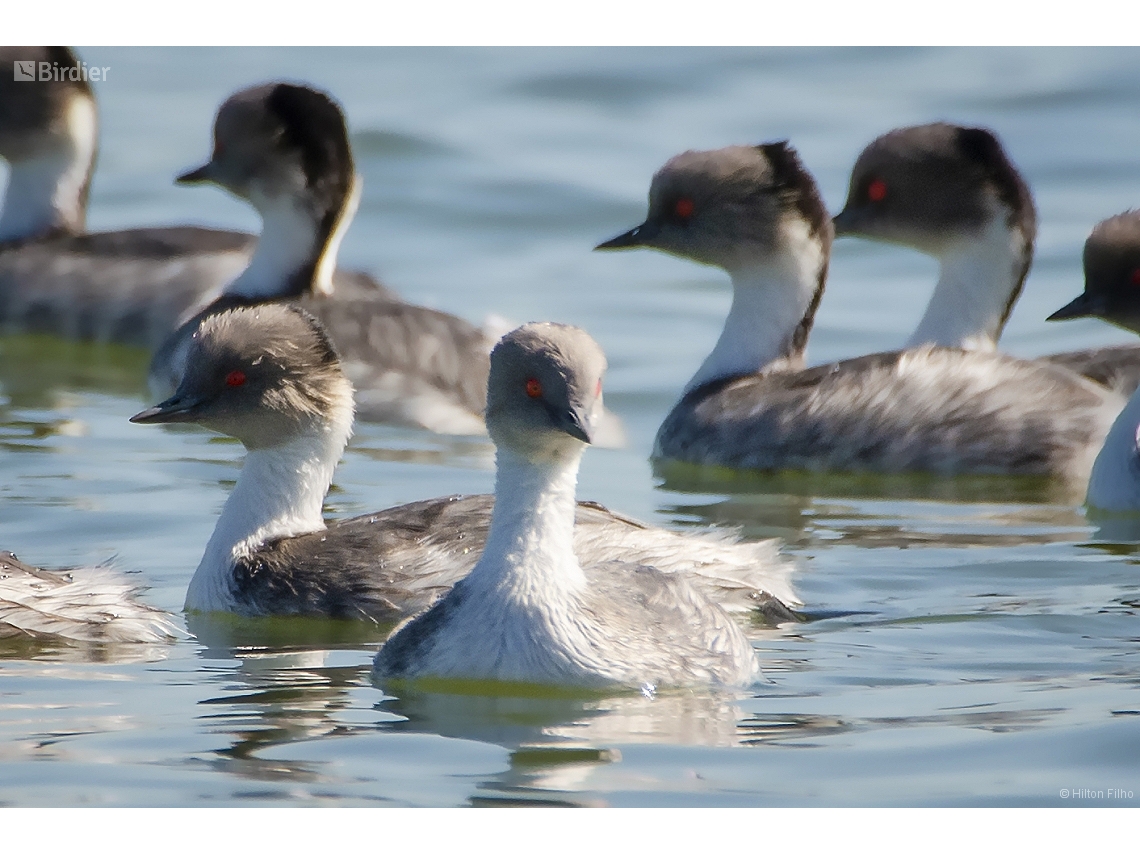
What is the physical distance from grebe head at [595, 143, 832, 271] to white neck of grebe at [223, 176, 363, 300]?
1.89 m

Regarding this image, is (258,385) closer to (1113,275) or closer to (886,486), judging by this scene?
(886,486)

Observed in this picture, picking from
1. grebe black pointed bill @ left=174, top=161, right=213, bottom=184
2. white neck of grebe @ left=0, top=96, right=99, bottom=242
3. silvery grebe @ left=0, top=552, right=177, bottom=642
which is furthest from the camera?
white neck of grebe @ left=0, top=96, right=99, bottom=242

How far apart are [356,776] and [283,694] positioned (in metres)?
1.01

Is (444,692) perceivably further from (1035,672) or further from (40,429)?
(40,429)

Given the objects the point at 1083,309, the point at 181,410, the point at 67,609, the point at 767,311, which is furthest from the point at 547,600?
the point at 767,311

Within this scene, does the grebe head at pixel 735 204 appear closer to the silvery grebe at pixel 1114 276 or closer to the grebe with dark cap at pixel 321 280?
Answer: the grebe with dark cap at pixel 321 280

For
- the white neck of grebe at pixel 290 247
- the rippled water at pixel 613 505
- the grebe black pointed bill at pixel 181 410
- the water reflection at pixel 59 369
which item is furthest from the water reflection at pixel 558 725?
the water reflection at pixel 59 369

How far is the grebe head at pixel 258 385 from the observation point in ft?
27.5

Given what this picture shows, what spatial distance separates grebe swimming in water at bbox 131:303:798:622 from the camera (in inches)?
313

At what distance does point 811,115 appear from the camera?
2112cm

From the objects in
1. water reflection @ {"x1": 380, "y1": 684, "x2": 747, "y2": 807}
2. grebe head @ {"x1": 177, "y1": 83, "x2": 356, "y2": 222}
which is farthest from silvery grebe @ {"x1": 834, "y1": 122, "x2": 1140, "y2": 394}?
water reflection @ {"x1": 380, "y1": 684, "x2": 747, "y2": 807}

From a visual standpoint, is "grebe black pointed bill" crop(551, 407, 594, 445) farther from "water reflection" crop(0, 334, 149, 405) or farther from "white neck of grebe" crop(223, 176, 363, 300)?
"water reflection" crop(0, 334, 149, 405)

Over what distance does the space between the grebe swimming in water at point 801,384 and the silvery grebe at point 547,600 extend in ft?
13.5

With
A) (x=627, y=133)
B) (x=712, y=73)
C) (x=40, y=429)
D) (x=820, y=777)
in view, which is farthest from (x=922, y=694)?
(x=712, y=73)
